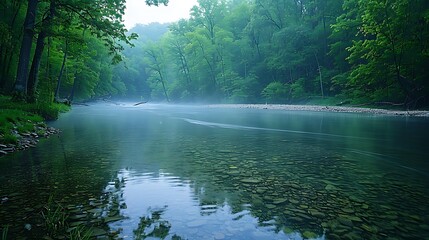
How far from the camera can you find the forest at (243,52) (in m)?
18.7

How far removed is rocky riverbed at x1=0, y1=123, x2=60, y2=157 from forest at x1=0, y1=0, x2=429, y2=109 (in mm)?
5192

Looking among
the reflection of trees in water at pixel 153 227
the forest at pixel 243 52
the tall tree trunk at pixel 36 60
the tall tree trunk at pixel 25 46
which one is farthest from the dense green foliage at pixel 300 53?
→ the reflection of trees in water at pixel 153 227

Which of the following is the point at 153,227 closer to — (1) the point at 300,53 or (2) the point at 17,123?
(2) the point at 17,123

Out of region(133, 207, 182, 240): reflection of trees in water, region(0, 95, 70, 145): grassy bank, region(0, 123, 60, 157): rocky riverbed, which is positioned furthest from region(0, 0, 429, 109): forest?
region(133, 207, 182, 240): reflection of trees in water

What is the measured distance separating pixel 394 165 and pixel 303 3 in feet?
178

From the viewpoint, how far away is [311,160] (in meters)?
9.09

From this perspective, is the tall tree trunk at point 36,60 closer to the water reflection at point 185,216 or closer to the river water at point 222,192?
the river water at point 222,192

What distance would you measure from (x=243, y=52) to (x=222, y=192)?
6079 centimetres

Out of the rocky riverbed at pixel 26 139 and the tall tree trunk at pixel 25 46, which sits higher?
the tall tree trunk at pixel 25 46

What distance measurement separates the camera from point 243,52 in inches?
2520

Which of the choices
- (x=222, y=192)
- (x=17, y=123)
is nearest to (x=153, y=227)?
(x=222, y=192)

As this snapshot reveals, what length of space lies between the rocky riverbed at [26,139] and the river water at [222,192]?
55 cm

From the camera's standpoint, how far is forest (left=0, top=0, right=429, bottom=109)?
18656 millimetres

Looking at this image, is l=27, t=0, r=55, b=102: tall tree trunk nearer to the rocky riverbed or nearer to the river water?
the rocky riverbed
